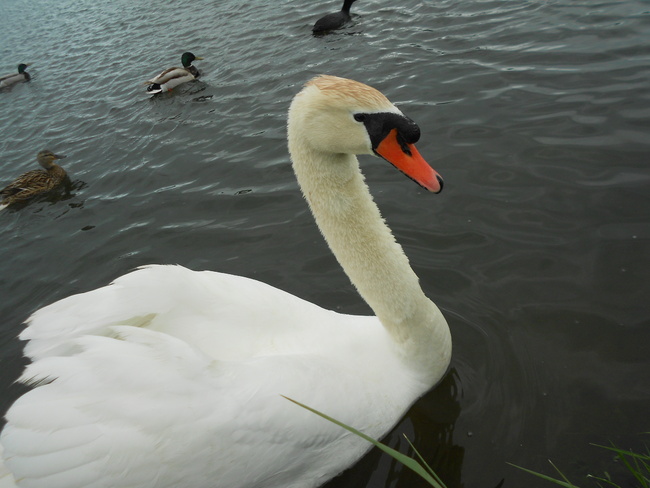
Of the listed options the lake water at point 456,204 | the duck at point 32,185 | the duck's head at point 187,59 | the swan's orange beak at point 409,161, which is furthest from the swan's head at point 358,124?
the duck's head at point 187,59

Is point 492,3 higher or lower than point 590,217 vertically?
higher

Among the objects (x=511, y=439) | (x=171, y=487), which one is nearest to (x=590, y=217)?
(x=511, y=439)

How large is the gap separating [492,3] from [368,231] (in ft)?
26.1

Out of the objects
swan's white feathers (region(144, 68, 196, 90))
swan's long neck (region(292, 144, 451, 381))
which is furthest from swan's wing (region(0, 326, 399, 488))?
swan's white feathers (region(144, 68, 196, 90))

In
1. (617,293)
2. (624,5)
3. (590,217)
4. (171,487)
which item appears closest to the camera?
(171,487)

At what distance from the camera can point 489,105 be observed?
6852 millimetres

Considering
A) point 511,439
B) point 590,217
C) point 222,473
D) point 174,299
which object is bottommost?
point 511,439

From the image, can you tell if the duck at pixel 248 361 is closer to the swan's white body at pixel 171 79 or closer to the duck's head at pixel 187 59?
the swan's white body at pixel 171 79

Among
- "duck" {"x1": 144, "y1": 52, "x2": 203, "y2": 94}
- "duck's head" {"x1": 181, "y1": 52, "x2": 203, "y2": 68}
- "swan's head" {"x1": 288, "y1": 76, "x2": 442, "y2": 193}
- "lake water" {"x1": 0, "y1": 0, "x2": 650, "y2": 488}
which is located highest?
"swan's head" {"x1": 288, "y1": 76, "x2": 442, "y2": 193}

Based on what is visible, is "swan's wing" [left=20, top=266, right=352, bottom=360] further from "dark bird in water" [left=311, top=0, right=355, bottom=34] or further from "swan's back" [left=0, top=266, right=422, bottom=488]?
"dark bird in water" [left=311, top=0, right=355, bottom=34]

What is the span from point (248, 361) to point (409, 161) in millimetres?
1462

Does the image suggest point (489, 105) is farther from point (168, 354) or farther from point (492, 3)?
point (168, 354)

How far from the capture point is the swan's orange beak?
2949 mm

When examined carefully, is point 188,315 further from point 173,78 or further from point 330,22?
point 330,22
